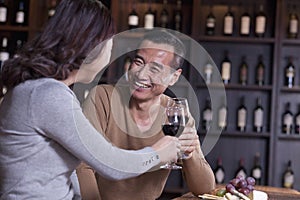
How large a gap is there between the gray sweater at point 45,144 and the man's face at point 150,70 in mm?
704

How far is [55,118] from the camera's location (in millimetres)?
968

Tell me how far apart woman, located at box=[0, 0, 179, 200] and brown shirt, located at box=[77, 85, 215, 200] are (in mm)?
518

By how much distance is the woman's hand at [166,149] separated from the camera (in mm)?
1104

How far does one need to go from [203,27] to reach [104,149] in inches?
108

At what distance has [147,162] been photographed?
1.06m

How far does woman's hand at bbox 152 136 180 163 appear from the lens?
1104 millimetres

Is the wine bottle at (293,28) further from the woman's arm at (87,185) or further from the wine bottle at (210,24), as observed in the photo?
the woman's arm at (87,185)

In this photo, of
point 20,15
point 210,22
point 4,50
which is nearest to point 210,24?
point 210,22

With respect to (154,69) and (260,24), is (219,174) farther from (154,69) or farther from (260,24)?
(154,69)

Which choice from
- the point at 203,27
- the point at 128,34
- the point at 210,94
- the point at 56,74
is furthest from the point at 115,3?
the point at 56,74

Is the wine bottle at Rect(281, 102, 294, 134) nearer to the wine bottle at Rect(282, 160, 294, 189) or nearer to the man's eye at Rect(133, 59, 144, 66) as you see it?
the wine bottle at Rect(282, 160, 294, 189)

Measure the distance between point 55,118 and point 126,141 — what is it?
0.77 metres

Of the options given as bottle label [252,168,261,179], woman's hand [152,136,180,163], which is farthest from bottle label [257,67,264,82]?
woman's hand [152,136,180,163]

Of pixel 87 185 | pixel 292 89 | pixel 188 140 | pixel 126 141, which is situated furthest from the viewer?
pixel 292 89
